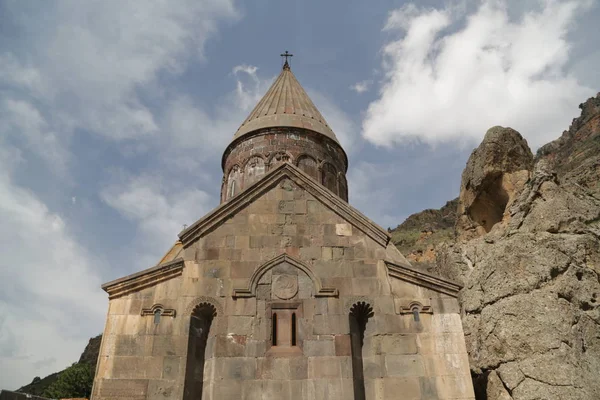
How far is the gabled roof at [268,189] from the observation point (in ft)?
18.5

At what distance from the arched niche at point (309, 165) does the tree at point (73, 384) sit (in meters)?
20.6

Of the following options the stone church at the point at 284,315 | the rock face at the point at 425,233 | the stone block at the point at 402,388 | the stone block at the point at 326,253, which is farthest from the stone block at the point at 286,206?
the rock face at the point at 425,233

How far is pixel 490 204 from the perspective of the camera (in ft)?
48.2

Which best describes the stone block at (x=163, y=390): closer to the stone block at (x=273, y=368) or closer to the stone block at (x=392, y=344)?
the stone block at (x=273, y=368)

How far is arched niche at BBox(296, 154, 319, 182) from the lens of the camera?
10.6 metres

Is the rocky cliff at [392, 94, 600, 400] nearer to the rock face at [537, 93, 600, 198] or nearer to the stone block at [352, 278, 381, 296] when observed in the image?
the stone block at [352, 278, 381, 296]

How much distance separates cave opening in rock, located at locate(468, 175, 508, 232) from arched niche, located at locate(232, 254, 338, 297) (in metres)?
10.9

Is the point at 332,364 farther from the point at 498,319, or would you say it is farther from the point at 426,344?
the point at 498,319

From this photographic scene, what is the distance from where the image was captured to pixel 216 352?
16.2 feet

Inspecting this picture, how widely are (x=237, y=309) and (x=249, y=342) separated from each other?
0.44 meters

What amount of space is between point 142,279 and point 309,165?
6190 mm

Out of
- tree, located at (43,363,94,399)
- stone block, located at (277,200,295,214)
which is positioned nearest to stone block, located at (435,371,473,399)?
stone block, located at (277,200,295,214)

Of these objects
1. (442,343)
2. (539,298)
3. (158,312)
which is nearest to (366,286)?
(442,343)

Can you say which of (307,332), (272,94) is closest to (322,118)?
(272,94)
